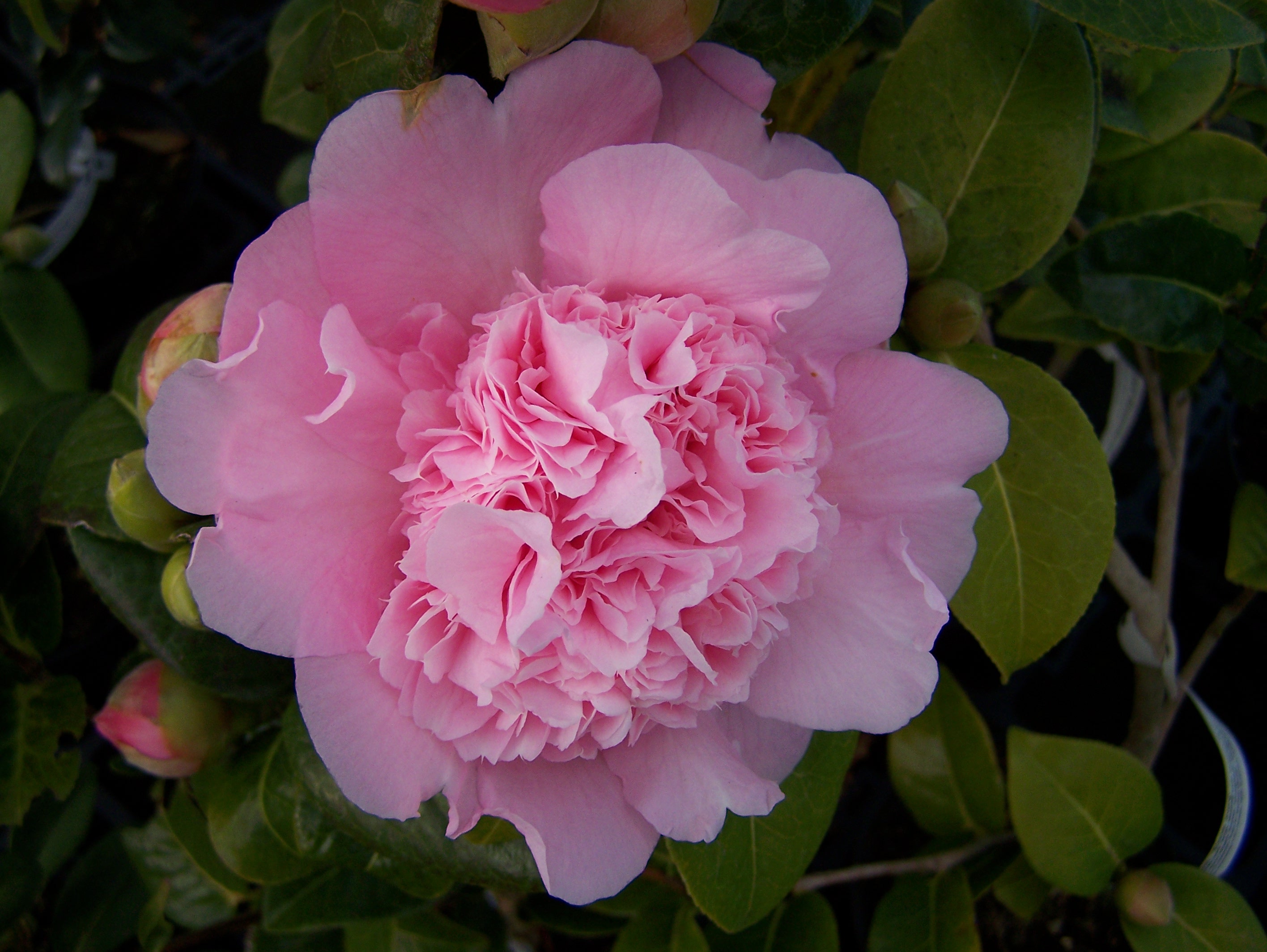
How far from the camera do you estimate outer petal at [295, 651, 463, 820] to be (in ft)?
1.25

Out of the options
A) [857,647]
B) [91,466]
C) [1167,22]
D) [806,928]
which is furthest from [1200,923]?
[91,466]

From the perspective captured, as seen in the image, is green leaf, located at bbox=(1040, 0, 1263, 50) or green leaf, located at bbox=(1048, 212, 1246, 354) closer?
green leaf, located at bbox=(1040, 0, 1263, 50)

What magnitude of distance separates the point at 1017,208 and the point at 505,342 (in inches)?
16.2

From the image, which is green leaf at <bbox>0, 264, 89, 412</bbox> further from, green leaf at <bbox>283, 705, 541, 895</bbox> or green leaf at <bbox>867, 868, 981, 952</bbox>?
green leaf at <bbox>867, 868, 981, 952</bbox>

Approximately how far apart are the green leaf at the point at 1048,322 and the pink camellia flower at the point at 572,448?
1.47ft

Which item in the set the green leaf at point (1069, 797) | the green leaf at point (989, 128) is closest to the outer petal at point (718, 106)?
the green leaf at point (989, 128)

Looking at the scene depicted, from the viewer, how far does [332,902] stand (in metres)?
0.76

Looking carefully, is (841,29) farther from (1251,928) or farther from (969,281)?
(1251,928)

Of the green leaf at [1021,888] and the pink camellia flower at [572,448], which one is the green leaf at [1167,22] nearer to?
the pink camellia flower at [572,448]

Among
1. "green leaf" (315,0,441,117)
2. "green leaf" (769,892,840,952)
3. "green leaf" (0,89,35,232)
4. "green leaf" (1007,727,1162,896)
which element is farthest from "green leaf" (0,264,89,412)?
"green leaf" (1007,727,1162,896)

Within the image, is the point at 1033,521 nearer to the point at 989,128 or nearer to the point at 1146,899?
the point at 989,128

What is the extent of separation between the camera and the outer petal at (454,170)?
0.35 metres

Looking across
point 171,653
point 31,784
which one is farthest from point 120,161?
point 171,653

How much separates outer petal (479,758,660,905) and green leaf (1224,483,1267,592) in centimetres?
72
